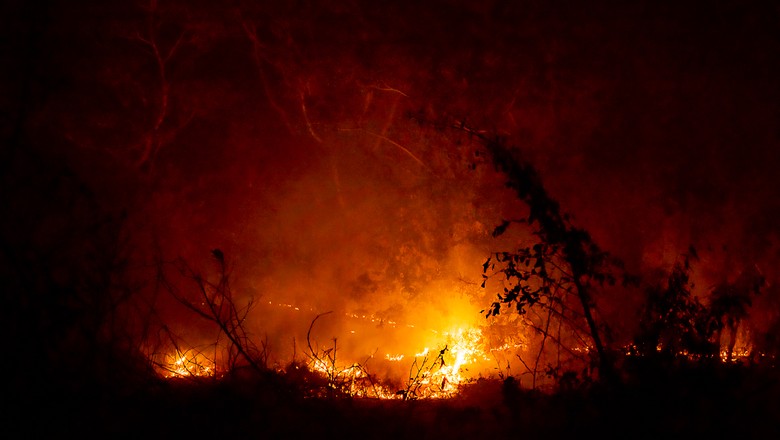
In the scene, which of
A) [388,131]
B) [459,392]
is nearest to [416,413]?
[459,392]

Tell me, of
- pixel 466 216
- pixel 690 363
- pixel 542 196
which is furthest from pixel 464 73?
pixel 690 363

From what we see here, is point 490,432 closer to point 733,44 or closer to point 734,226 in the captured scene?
point 734,226

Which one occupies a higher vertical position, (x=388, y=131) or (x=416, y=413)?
(x=388, y=131)

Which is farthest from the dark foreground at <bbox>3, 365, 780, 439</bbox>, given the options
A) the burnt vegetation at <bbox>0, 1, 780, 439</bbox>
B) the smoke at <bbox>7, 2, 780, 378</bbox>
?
the smoke at <bbox>7, 2, 780, 378</bbox>

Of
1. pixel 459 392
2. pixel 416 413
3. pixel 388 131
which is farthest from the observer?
pixel 388 131

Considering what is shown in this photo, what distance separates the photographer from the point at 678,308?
15.6 feet

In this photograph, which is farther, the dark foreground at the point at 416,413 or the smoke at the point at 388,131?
the smoke at the point at 388,131

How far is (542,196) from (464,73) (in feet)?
18.2

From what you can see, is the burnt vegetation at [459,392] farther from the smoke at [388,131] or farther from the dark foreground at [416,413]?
the smoke at [388,131]

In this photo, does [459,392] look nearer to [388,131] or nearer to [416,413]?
[416,413]

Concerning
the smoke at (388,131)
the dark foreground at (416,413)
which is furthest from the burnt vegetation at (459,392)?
the smoke at (388,131)

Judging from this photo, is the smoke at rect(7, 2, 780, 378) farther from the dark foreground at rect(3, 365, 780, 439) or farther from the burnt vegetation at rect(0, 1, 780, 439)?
the dark foreground at rect(3, 365, 780, 439)

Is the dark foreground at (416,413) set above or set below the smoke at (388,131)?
below

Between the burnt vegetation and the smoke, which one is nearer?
the burnt vegetation
